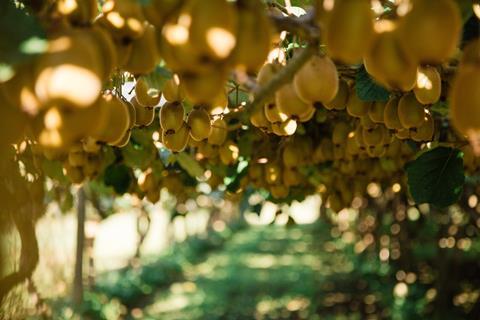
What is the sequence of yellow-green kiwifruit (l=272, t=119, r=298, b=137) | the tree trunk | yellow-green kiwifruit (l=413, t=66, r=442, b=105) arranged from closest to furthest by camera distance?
yellow-green kiwifruit (l=413, t=66, r=442, b=105), yellow-green kiwifruit (l=272, t=119, r=298, b=137), the tree trunk

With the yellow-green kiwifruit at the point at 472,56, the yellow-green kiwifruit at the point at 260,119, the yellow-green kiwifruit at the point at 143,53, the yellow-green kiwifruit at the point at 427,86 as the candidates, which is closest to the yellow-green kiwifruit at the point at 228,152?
the yellow-green kiwifruit at the point at 260,119

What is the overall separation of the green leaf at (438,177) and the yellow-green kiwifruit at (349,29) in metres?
0.93

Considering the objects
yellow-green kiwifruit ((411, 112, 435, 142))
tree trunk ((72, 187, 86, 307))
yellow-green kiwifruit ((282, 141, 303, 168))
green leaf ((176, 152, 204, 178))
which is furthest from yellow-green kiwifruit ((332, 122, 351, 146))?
tree trunk ((72, 187, 86, 307))

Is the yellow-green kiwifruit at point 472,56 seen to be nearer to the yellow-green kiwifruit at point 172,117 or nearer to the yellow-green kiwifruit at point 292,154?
the yellow-green kiwifruit at point 172,117

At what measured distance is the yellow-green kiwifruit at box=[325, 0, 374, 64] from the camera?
611mm

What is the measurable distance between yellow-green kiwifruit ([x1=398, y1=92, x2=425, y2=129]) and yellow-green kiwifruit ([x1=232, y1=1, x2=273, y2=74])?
2.38 ft

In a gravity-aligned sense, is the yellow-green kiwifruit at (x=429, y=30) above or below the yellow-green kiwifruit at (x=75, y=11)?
below

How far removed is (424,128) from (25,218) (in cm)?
169

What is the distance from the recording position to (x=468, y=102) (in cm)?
58

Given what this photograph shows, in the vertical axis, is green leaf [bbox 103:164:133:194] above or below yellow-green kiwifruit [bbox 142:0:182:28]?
below

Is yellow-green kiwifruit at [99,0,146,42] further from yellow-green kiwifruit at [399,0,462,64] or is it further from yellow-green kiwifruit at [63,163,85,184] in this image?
yellow-green kiwifruit at [63,163,85,184]

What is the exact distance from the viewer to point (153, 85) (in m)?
0.96

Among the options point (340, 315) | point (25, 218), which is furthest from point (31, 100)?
point (340, 315)

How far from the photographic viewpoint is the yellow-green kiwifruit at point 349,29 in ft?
2.01
